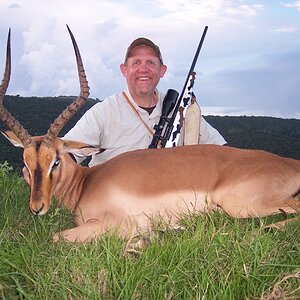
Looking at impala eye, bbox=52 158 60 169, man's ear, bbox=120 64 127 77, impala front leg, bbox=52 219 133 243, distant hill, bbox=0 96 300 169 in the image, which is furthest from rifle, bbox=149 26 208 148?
distant hill, bbox=0 96 300 169

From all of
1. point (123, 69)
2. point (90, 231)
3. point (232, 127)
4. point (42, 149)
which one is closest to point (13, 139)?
point (42, 149)

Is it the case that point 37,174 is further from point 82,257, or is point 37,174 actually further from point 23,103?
point 23,103

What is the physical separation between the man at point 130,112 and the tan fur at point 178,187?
5.33ft

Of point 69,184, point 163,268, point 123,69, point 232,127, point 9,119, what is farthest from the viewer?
point 232,127

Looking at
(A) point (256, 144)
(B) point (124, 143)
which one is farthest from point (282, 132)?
(B) point (124, 143)

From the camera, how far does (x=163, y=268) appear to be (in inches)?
145

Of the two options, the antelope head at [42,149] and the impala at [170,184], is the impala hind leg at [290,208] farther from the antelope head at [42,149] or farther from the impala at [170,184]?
the antelope head at [42,149]

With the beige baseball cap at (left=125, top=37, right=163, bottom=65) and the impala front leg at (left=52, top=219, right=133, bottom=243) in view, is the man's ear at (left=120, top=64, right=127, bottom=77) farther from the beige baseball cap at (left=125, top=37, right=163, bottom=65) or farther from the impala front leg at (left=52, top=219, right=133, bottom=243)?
the impala front leg at (left=52, top=219, right=133, bottom=243)

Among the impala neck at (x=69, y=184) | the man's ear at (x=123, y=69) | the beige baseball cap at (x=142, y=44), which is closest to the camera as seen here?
the impala neck at (x=69, y=184)

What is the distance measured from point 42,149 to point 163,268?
6.89 ft

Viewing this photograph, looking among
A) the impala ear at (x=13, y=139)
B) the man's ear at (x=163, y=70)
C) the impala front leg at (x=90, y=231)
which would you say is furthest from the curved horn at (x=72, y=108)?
the man's ear at (x=163, y=70)

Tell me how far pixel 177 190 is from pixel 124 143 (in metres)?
2.10

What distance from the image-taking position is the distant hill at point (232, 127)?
22.3 meters

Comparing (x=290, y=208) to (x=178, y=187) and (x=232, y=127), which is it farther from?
(x=232, y=127)
